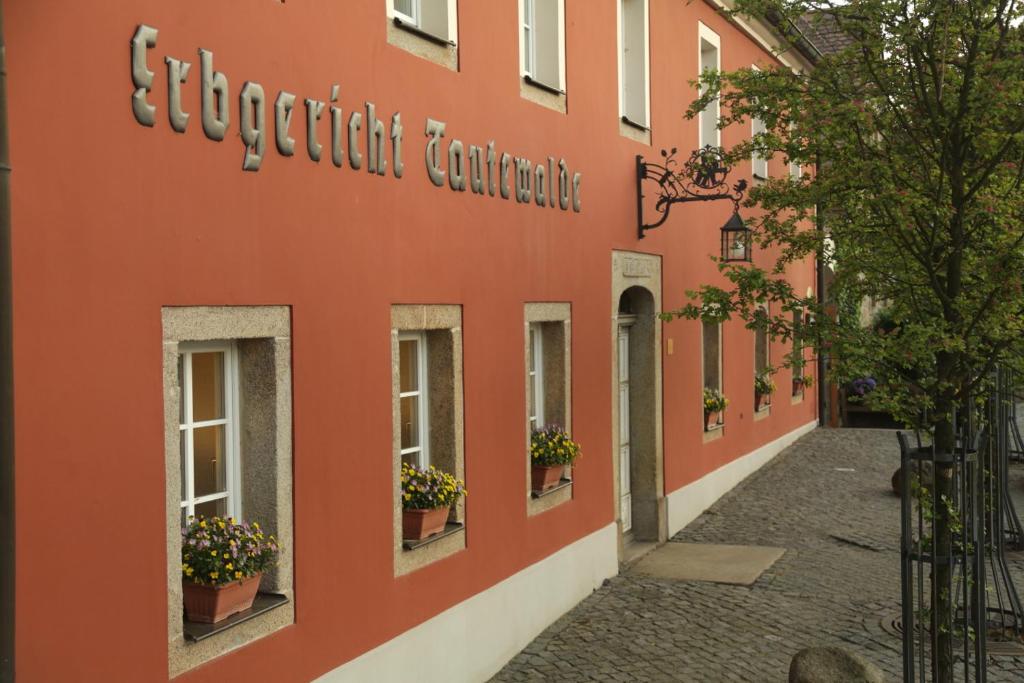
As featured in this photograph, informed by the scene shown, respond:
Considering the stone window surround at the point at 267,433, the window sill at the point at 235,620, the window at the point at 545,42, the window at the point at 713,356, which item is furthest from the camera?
the window at the point at 713,356

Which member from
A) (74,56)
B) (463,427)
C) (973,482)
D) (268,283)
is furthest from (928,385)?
(74,56)

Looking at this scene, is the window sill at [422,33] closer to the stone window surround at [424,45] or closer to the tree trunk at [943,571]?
the stone window surround at [424,45]

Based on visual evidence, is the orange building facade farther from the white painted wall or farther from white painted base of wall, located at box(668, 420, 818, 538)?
white painted base of wall, located at box(668, 420, 818, 538)

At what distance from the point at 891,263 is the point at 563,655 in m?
3.54

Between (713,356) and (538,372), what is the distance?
5.66 metres

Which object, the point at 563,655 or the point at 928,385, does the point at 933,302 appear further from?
the point at 563,655

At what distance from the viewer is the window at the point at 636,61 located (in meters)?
12.0

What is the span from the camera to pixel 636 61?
12094mm

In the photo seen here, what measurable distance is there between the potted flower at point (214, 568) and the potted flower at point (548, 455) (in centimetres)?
402

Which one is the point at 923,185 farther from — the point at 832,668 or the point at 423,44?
the point at 423,44

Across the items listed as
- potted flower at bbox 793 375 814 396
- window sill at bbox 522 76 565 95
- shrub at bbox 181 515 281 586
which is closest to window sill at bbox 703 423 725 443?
potted flower at bbox 793 375 814 396

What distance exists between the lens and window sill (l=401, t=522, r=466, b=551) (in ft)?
24.6

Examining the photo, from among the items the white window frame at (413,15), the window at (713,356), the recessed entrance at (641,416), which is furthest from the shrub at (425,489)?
the window at (713,356)

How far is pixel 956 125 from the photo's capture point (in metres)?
7.58
